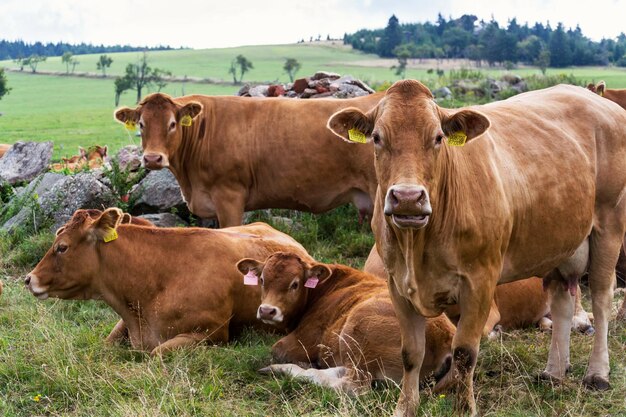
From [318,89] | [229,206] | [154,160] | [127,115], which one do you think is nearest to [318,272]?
[229,206]

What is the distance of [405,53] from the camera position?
112938 millimetres

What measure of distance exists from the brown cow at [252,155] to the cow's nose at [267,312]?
334 centimetres

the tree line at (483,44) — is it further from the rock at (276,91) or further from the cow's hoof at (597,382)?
the cow's hoof at (597,382)

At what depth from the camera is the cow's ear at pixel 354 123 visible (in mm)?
5289

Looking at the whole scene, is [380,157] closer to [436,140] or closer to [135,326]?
[436,140]

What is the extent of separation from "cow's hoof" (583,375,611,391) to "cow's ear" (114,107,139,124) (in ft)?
21.8

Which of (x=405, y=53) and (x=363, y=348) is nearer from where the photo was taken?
(x=363, y=348)

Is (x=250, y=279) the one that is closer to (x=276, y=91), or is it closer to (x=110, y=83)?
(x=276, y=91)

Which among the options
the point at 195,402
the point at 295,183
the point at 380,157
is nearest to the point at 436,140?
the point at 380,157

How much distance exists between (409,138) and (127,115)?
6728mm

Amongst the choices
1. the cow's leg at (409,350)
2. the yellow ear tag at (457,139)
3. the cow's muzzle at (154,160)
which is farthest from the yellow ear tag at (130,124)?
the yellow ear tag at (457,139)

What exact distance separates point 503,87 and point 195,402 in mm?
32997

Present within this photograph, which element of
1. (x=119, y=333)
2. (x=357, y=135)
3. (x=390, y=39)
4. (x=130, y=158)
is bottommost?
(x=390, y=39)

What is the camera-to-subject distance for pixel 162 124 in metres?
10.5
